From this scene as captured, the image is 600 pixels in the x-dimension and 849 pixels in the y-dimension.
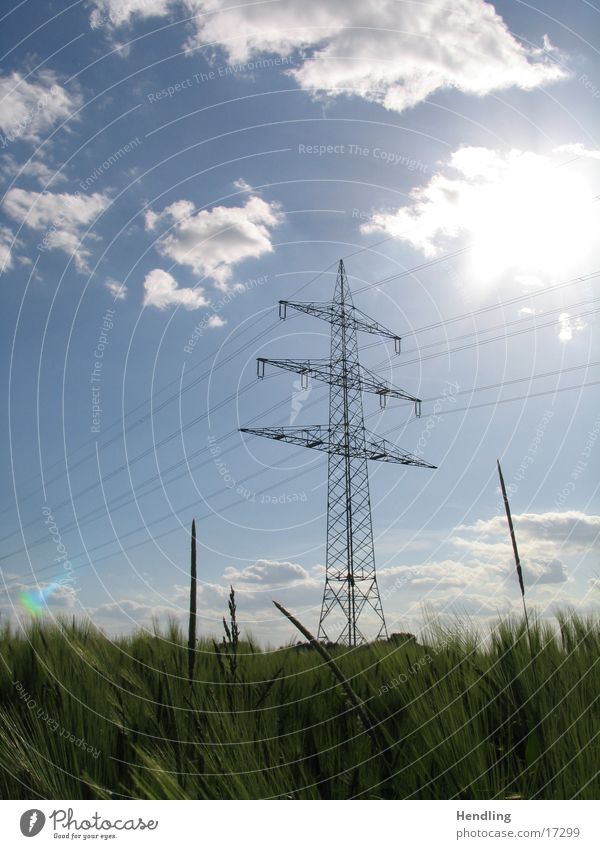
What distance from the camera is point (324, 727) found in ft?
7.18

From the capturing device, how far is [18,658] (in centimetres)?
303

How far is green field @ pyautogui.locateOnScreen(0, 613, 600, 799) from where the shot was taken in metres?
1.84
